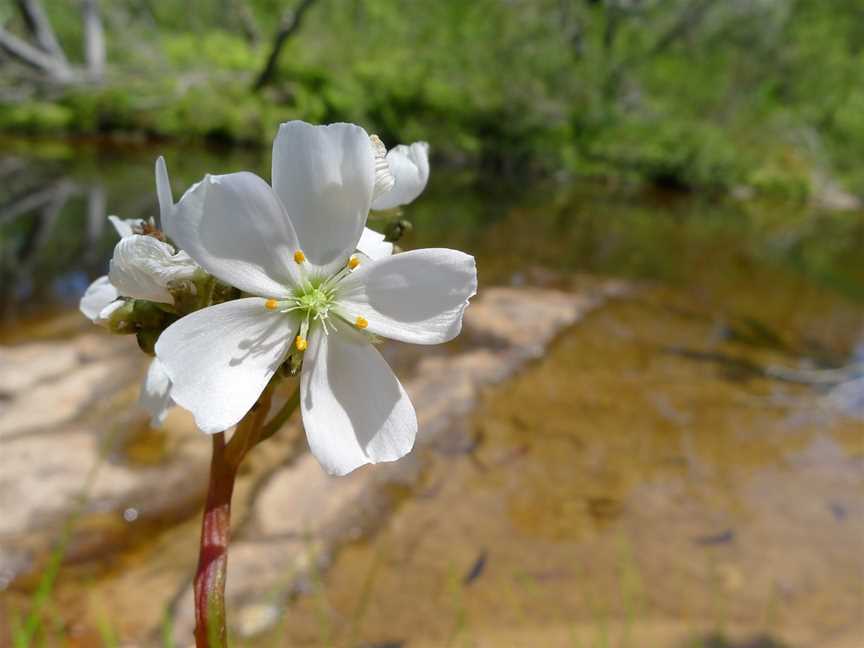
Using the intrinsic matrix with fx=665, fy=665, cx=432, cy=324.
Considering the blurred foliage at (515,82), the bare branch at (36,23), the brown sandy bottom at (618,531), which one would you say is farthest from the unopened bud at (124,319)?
the blurred foliage at (515,82)

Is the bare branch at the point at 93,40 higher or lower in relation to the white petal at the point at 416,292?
lower

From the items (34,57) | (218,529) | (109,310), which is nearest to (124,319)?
(109,310)

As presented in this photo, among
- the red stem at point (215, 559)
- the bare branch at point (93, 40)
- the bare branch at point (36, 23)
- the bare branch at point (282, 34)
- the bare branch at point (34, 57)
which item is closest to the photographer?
the red stem at point (215, 559)

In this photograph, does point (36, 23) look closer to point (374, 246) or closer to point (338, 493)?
point (338, 493)

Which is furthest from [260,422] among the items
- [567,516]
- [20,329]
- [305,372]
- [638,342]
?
[638,342]

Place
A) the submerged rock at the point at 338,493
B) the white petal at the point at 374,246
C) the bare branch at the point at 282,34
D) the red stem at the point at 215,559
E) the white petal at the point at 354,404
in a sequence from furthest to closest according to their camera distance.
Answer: the bare branch at the point at 282,34 → the submerged rock at the point at 338,493 → the white petal at the point at 374,246 → the white petal at the point at 354,404 → the red stem at the point at 215,559

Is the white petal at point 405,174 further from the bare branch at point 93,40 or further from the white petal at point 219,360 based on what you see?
the bare branch at point 93,40
